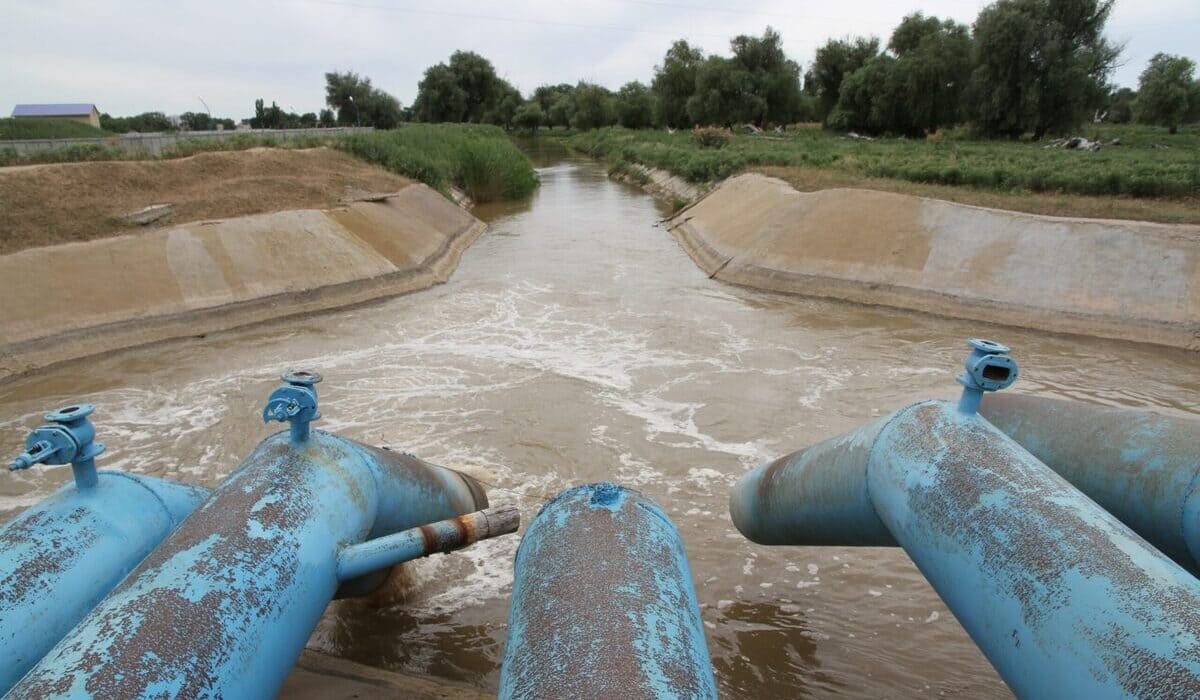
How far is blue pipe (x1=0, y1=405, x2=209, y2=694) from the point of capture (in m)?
3.22

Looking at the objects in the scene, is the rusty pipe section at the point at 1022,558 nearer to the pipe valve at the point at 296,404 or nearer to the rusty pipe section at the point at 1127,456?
the rusty pipe section at the point at 1127,456

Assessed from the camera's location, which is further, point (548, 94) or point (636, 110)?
point (548, 94)

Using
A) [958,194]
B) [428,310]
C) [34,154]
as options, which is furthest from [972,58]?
[34,154]

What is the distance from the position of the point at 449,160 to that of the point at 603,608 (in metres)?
31.5

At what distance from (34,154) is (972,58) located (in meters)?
42.2

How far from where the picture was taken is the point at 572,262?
21.1 m

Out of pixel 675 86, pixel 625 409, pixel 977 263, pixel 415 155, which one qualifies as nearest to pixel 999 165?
pixel 977 263

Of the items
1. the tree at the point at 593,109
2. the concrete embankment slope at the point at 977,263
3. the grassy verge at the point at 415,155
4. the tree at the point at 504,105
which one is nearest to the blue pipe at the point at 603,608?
Answer: the concrete embankment slope at the point at 977,263

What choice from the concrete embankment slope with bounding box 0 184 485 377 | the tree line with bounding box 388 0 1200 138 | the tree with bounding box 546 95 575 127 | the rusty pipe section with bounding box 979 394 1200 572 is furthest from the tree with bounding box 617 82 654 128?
the rusty pipe section with bounding box 979 394 1200 572

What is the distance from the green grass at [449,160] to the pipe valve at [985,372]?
84.8ft

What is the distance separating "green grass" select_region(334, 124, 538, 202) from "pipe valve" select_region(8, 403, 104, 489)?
80.9 feet

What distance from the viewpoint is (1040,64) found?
3678 centimetres

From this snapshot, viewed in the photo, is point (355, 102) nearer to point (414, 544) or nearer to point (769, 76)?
point (769, 76)

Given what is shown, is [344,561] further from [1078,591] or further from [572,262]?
[572,262]
